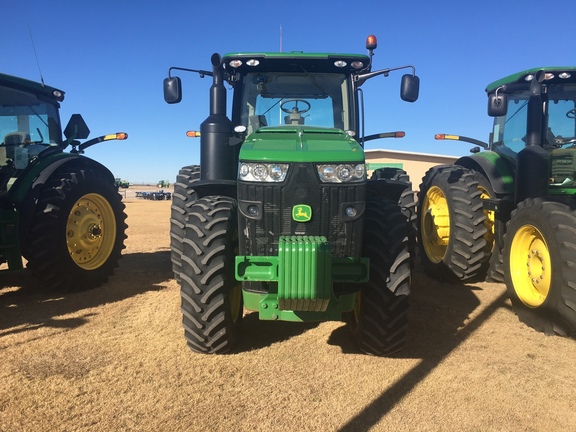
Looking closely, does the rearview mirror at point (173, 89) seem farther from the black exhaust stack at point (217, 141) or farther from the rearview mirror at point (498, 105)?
the rearview mirror at point (498, 105)

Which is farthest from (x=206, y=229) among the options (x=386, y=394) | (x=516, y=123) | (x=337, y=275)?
(x=516, y=123)

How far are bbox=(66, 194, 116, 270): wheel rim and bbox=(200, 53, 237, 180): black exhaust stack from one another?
213 cm

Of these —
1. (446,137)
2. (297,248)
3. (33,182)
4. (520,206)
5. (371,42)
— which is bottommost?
(297,248)

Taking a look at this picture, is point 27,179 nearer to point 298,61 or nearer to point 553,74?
point 298,61

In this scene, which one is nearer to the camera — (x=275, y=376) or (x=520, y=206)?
(x=275, y=376)

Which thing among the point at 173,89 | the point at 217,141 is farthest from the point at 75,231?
the point at 217,141

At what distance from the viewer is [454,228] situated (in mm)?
5531

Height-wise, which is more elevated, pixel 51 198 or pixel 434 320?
pixel 51 198

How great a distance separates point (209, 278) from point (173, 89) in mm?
2059

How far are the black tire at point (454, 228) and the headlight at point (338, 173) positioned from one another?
2.70 m

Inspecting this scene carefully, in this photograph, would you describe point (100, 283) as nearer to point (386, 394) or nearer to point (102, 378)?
point (102, 378)

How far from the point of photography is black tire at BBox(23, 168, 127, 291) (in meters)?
4.92

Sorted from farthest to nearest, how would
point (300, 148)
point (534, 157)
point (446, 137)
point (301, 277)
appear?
point (446, 137) → point (534, 157) → point (300, 148) → point (301, 277)

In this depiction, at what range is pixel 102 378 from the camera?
10.2ft
